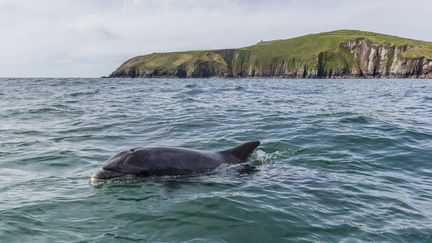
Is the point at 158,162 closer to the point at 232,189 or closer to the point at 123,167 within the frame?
the point at 123,167

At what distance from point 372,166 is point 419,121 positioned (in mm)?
10585

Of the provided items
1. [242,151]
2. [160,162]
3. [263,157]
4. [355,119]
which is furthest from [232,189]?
[355,119]

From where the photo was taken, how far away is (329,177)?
11.2 metres

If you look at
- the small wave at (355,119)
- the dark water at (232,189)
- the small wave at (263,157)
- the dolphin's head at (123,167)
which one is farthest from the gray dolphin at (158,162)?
the small wave at (355,119)

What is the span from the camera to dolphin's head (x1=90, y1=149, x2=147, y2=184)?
10.3 m

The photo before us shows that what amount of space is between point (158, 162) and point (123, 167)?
2.99 feet

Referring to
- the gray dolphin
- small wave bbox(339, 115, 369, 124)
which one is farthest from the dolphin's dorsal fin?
small wave bbox(339, 115, 369, 124)

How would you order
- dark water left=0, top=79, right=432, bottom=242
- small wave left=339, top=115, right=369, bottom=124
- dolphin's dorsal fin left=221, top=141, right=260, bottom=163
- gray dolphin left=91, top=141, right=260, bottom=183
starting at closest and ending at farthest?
dark water left=0, top=79, right=432, bottom=242, gray dolphin left=91, top=141, right=260, bottom=183, dolphin's dorsal fin left=221, top=141, right=260, bottom=163, small wave left=339, top=115, right=369, bottom=124

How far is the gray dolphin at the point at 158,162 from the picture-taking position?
10500mm

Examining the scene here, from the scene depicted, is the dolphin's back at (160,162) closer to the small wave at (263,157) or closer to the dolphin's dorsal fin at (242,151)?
the dolphin's dorsal fin at (242,151)

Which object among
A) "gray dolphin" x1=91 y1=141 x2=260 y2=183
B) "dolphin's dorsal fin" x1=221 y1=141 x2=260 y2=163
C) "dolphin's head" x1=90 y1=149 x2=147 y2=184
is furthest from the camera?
"dolphin's dorsal fin" x1=221 y1=141 x2=260 y2=163

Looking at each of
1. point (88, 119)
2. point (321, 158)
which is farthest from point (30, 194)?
point (88, 119)

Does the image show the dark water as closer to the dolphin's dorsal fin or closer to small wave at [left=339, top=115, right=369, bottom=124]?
the dolphin's dorsal fin

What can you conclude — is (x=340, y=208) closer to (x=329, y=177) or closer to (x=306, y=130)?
(x=329, y=177)
